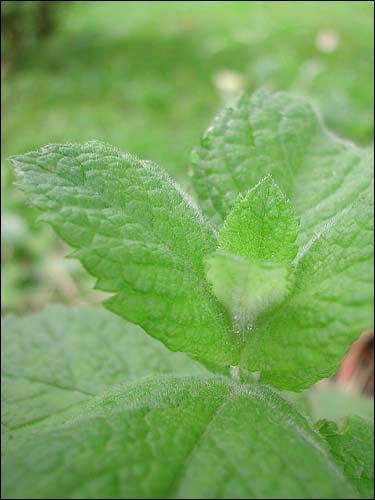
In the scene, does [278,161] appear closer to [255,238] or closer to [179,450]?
[255,238]

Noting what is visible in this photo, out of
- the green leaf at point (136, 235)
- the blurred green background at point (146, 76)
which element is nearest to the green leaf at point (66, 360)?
the green leaf at point (136, 235)

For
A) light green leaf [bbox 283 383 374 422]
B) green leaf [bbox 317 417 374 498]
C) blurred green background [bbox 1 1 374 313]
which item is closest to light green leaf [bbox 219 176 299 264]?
green leaf [bbox 317 417 374 498]

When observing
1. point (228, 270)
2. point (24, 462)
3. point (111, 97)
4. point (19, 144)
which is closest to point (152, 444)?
point (24, 462)

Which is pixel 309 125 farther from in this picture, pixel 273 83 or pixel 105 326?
pixel 273 83

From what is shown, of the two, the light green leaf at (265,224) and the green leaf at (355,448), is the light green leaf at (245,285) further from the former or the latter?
the green leaf at (355,448)

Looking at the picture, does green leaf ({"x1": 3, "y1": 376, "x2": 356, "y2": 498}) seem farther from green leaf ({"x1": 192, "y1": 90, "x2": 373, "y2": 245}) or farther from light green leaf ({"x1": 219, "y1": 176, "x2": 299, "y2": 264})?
green leaf ({"x1": 192, "y1": 90, "x2": 373, "y2": 245})

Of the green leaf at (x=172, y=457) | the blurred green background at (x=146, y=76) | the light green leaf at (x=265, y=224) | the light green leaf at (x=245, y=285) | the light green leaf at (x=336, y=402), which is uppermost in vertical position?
the blurred green background at (x=146, y=76)

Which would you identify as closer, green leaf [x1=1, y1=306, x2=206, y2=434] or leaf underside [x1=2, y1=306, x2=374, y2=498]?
leaf underside [x1=2, y1=306, x2=374, y2=498]
